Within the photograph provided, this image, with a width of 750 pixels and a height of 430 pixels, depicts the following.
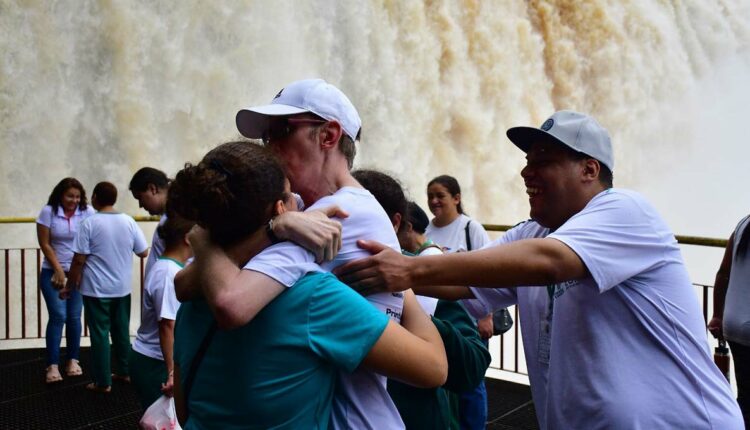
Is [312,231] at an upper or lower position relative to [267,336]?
upper

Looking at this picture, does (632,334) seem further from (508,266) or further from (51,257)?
(51,257)

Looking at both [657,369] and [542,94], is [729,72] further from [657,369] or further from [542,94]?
→ [657,369]

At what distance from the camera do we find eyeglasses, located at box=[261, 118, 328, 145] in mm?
1648

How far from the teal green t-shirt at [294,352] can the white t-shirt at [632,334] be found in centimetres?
62

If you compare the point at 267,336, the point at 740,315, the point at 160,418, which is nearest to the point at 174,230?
the point at 160,418

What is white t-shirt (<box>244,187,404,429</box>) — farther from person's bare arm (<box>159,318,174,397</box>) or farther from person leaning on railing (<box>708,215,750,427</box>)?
person leaning on railing (<box>708,215,750,427</box>)

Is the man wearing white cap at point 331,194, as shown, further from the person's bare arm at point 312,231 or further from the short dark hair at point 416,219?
the short dark hair at point 416,219

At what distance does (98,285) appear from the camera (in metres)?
5.22

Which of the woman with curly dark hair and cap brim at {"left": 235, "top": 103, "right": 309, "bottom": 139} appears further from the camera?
cap brim at {"left": 235, "top": 103, "right": 309, "bottom": 139}

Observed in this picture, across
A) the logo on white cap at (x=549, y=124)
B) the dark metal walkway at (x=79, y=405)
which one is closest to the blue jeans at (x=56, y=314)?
the dark metal walkway at (x=79, y=405)

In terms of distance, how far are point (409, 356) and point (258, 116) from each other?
67 cm

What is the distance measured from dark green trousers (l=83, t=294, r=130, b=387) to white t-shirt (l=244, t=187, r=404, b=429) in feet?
13.5

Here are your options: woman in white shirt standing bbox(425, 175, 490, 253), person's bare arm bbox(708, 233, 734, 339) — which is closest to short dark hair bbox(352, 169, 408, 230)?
person's bare arm bbox(708, 233, 734, 339)

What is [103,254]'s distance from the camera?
5227 millimetres
